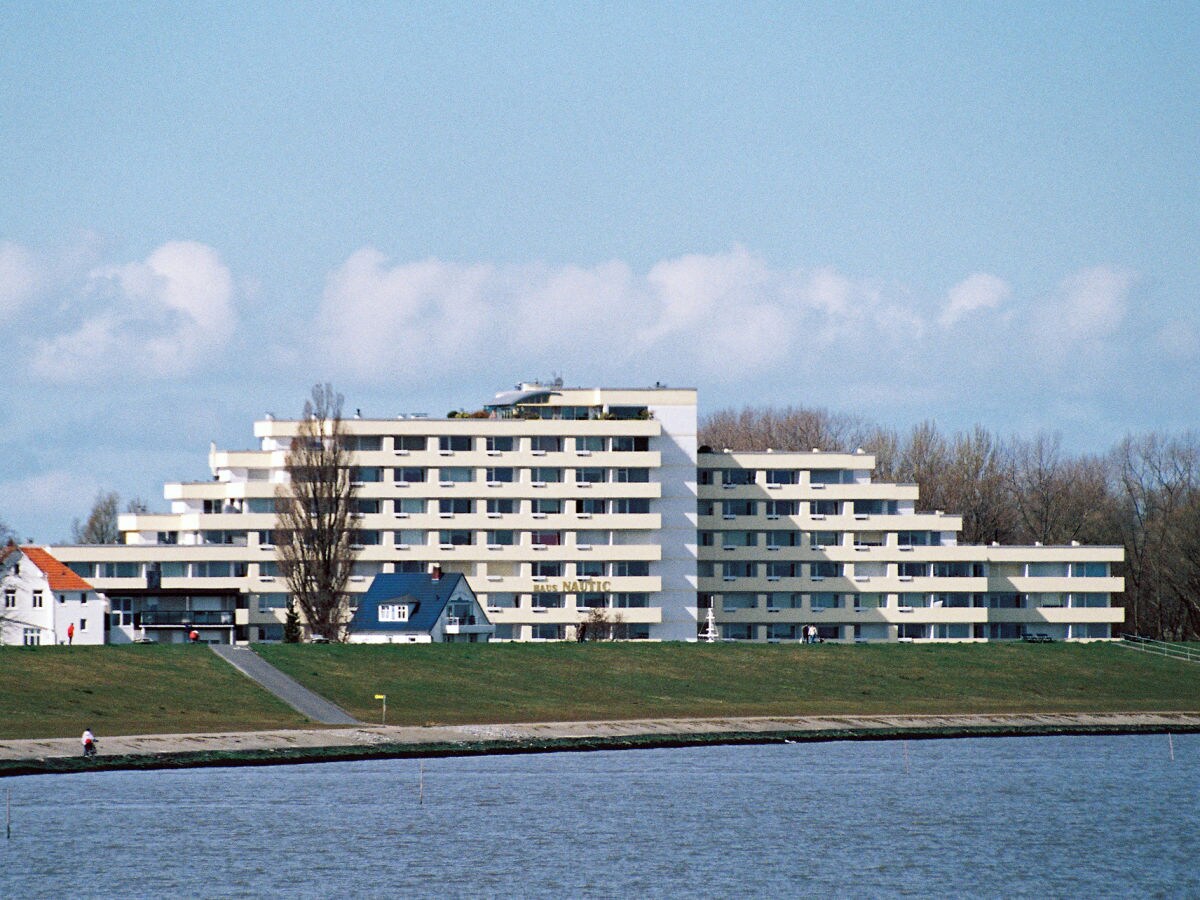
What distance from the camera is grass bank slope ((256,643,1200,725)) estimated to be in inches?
4552

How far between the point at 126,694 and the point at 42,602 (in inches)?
1850

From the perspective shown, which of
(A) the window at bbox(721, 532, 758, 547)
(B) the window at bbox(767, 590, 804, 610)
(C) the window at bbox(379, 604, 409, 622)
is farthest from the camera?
(A) the window at bbox(721, 532, 758, 547)

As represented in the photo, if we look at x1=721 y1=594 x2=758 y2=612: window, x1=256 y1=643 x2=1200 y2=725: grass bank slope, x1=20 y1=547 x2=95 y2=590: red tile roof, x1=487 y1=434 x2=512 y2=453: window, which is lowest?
x1=256 y1=643 x2=1200 y2=725: grass bank slope

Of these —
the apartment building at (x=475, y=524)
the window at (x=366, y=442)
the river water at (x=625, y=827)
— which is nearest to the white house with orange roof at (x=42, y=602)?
the apartment building at (x=475, y=524)

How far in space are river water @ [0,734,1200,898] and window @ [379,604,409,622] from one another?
5821cm

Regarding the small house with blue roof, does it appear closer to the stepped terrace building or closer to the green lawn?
the stepped terrace building

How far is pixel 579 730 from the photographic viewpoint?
102 meters

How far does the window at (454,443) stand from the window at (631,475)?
13474 mm

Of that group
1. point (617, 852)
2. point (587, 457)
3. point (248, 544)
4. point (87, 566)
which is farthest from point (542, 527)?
point (617, 852)

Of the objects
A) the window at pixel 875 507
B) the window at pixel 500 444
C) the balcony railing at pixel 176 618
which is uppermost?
the window at pixel 500 444

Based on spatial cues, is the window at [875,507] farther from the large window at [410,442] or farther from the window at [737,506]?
the large window at [410,442]

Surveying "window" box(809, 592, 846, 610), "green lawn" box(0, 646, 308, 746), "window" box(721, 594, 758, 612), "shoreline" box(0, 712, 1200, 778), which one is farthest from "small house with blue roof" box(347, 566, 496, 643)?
"shoreline" box(0, 712, 1200, 778)

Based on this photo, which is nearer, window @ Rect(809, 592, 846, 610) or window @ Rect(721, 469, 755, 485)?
window @ Rect(809, 592, 846, 610)

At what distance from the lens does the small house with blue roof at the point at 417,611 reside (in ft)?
509
